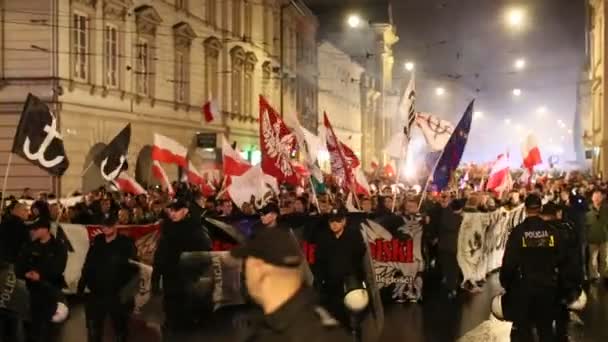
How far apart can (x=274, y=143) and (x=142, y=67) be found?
17.0 meters

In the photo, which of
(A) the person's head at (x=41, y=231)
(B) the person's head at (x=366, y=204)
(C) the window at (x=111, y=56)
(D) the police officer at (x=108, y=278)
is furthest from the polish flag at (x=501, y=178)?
(A) the person's head at (x=41, y=231)

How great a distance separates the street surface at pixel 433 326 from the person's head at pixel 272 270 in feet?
26.8

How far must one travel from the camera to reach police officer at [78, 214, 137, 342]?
9.25 m

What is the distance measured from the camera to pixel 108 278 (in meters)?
9.23

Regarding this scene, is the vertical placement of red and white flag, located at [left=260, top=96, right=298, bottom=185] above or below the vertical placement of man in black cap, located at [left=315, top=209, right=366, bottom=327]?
above

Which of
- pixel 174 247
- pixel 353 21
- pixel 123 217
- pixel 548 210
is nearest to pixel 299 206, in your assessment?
pixel 123 217

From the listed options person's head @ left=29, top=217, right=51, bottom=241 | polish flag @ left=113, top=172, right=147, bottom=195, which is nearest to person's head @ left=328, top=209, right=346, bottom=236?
person's head @ left=29, top=217, right=51, bottom=241

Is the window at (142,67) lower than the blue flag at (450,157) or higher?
higher

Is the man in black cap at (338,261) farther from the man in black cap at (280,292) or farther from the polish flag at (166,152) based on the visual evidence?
the polish flag at (166,152)

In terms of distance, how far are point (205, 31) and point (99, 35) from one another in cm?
1146

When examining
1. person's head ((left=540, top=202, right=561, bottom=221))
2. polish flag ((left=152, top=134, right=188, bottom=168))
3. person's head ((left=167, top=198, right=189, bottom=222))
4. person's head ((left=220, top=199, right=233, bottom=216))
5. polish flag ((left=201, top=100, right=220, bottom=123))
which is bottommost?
person's head ((left=220, top=199, right=233, bottom=216))

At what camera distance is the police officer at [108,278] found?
9250 millimetres

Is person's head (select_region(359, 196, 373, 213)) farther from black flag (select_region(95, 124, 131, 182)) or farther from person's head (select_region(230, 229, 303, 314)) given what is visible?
person's head (select_region(230, 229, 303, 314))

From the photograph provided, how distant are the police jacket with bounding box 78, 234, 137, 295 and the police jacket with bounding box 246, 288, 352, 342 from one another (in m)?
5.78
